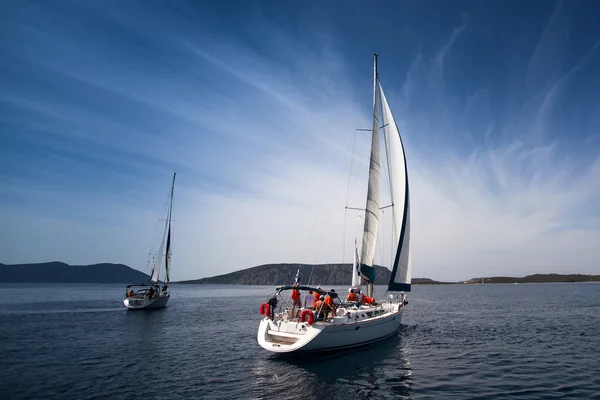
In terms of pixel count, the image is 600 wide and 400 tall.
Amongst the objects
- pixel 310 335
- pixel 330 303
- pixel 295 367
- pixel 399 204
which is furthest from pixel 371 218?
pixel 295 367

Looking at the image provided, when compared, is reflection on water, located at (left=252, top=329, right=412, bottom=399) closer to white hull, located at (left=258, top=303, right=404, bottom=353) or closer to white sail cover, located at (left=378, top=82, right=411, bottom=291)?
white hull, located at (left=258, top=303, right=404, bottom=353)

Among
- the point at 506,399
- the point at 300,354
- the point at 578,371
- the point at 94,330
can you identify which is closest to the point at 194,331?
the point at 94,330

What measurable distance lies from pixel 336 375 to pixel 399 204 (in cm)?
1298

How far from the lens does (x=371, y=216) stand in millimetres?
24297

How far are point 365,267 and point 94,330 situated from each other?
22.5 metres

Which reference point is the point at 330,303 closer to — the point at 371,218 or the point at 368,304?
the point at 368,304

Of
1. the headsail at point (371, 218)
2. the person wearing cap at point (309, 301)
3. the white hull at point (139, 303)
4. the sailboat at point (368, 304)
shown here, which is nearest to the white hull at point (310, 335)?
the sailboat at point (368, 304)

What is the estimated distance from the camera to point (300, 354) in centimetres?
1753

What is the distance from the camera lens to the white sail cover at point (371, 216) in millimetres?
24125

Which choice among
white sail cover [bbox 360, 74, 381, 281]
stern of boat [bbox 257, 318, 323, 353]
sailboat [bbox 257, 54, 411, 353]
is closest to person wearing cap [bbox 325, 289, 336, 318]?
sailboat [bbox 257, 54, 411, 353]

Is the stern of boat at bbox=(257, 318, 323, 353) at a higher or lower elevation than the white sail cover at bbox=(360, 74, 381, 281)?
lower

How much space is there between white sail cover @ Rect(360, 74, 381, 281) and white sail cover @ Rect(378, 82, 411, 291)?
1.34 metres

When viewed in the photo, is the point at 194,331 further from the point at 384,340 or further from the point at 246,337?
the point at 384,340

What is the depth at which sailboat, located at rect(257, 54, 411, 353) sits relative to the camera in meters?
17.0
